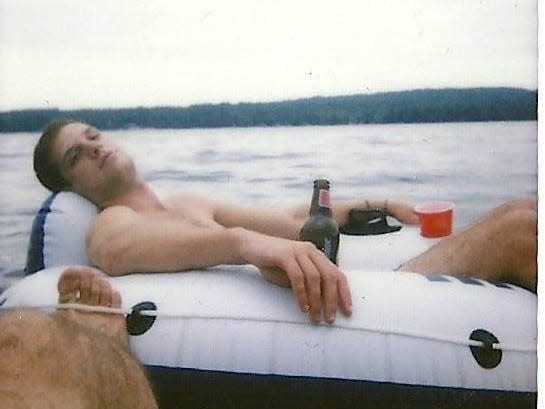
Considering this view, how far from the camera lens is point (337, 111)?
4.58 feet

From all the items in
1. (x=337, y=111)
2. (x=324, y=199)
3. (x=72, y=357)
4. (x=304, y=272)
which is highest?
(x=337, y=111)

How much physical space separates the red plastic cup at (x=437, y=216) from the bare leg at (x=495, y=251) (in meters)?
0.02

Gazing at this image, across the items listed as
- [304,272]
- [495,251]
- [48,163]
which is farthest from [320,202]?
[48,163]

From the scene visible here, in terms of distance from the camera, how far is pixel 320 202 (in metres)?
1.38

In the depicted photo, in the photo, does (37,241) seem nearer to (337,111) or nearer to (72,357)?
(72,357)

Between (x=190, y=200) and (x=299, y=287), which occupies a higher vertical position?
(x=190, y=200)

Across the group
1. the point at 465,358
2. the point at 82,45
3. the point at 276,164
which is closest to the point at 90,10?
the point at 82,45

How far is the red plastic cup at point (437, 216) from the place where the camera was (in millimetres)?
1378

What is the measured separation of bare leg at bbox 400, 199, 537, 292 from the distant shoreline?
0.15 meters

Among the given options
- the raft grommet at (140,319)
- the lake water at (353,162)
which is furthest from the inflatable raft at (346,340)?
the lake water at (353,162)

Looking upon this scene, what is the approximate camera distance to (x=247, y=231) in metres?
1.38

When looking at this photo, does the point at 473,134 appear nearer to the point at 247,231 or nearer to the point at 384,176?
the point at 384,176

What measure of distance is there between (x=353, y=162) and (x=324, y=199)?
0.23ft

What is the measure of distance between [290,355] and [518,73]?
21.5 inches
